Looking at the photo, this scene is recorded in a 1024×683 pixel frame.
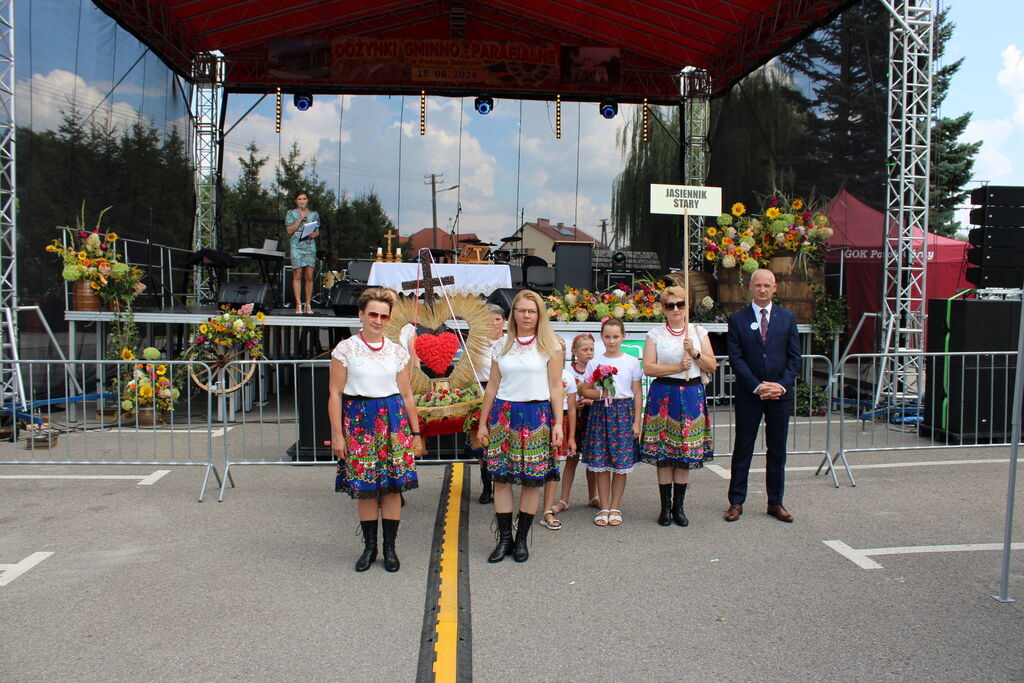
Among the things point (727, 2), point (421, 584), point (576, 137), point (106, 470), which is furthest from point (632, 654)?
point (576, 137)

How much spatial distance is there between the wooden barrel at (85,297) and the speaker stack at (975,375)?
10.9 m

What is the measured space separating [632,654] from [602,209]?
17327mm

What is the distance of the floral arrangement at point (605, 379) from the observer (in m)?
5.25

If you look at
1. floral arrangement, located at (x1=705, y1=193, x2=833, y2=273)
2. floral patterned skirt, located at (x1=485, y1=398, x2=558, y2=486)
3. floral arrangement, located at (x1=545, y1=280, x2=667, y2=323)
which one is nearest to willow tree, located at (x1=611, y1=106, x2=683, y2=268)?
floral arrangement, located at (x1=705, y1=193, x2=833, y2=273)

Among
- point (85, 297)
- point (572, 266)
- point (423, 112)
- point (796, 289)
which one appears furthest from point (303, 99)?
point (796, 289)

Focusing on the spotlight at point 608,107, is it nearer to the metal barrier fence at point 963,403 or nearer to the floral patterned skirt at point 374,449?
the metal barrier fence at point 963,403

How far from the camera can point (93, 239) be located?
10516mm

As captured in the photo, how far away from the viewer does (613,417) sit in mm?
5355

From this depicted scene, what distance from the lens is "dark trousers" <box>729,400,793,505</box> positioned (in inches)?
218

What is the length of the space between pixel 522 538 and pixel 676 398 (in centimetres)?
151

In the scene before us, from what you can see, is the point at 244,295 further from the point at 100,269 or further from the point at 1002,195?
the point at 1002,195

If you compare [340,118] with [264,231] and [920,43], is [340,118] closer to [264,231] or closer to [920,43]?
[264,231]

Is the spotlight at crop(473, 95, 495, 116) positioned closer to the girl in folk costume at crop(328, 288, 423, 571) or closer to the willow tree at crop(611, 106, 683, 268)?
the willow tree at crop(611, 106, 683, 268)

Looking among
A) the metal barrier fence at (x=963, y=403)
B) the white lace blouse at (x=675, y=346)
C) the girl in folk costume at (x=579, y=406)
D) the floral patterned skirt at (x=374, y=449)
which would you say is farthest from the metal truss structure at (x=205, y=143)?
the white lace blouse at (x=675, y=346)
